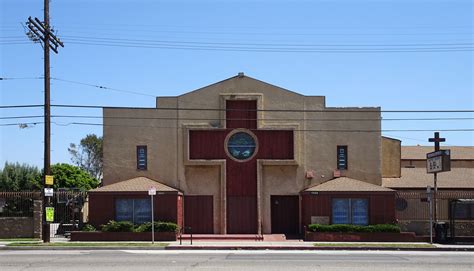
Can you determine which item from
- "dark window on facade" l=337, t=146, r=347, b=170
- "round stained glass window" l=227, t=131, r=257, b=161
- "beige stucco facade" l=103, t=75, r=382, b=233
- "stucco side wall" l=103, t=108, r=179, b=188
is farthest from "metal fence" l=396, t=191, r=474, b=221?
"stucco side wall" l=103, t=108, r=179, b=188

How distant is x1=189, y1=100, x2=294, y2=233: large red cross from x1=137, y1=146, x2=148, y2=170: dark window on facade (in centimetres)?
254

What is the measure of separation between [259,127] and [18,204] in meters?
13.6

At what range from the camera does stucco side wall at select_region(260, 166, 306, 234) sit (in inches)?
1505

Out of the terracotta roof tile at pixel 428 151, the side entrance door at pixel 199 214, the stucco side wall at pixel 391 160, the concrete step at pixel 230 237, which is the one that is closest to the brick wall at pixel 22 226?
the concrete step at pixel 230 237

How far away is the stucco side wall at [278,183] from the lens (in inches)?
1505

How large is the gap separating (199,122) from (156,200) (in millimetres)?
5120

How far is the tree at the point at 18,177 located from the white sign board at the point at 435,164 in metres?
36.5

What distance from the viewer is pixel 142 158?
3856 cm

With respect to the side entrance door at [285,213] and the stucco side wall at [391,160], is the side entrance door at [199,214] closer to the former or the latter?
the side entrance door at [285,213]

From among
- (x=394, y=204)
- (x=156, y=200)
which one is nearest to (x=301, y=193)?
(x=394, y=204)

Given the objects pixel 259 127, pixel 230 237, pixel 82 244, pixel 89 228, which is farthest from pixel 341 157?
pixel 82 244

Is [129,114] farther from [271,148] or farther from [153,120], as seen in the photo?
[271,148]

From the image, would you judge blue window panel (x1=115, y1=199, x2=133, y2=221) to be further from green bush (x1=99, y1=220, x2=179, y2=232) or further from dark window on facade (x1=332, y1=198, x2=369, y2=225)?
dark window on facade (x1=332, y1=198, x2=369, y2=225)

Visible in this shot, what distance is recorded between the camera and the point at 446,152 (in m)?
33.6
